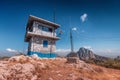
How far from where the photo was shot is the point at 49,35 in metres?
24.3

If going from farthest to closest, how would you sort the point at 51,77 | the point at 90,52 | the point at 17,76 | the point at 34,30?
the point at 90,52, the point at 34,30, the point at 51,77, the point at 17,76

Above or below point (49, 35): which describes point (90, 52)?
below

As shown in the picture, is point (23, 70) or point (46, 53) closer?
point (23, 70)

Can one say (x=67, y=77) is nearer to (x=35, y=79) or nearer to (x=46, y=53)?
(x=35, y=79)

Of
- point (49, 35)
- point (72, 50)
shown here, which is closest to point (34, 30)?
point (49, 35)

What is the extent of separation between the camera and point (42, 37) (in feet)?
76.5

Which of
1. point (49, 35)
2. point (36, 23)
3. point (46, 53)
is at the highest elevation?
point (36, 23)

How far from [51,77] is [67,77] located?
5.74 ft

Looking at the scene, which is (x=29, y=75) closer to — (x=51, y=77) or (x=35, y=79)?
(x=35, y=79)

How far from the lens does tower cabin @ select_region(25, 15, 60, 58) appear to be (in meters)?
22.0

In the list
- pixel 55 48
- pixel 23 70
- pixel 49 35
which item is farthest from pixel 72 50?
pixel 23 70

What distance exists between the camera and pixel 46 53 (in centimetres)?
2328

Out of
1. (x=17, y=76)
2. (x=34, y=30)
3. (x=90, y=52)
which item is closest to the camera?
(x=17, y=76)

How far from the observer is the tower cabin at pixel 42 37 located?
72.3ft
